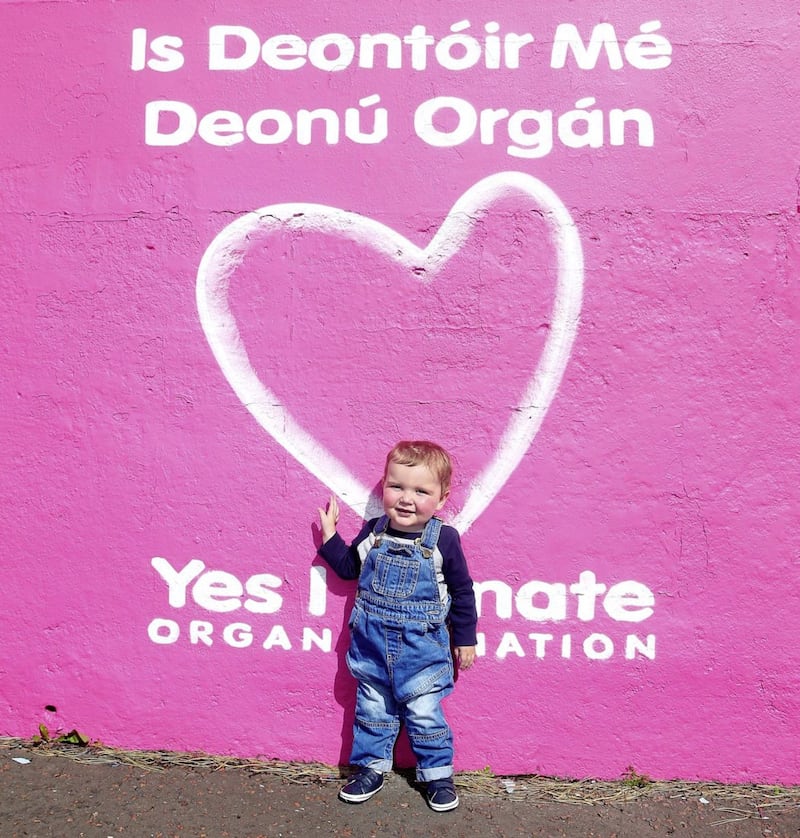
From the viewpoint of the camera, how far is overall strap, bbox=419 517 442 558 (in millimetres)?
2791

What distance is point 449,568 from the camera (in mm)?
2822

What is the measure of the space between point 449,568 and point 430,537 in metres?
0.13

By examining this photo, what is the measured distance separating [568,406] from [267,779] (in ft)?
5.67

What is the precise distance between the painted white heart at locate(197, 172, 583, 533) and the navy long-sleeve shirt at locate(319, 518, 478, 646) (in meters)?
0.12

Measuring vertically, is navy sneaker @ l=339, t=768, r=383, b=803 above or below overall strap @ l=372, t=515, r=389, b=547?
below

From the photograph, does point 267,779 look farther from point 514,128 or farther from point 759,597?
point 514,128

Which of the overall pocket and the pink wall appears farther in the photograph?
the pink wall

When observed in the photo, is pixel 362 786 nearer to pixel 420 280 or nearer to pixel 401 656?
pixel 401 656

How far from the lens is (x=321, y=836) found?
2.61 metres

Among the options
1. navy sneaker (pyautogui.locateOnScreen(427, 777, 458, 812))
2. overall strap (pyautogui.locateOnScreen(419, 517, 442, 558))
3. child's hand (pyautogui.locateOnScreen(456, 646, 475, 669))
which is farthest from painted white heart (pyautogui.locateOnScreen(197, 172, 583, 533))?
navy sneaker (pyautogui.locateOnScreen(427, 777, 458, 812))

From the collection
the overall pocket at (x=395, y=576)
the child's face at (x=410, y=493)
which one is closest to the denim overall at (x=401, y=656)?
the overall pocket at (x=395, y=576)

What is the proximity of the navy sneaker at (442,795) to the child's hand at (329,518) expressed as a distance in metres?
0.92

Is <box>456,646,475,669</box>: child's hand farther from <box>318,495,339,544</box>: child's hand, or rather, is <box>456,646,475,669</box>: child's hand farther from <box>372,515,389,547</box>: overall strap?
<box>318,495,339,544</box>: child's hand

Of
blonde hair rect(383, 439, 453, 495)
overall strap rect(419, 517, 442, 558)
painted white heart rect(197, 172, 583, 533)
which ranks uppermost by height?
painted white heart rect(197, 172, 583, 533)
